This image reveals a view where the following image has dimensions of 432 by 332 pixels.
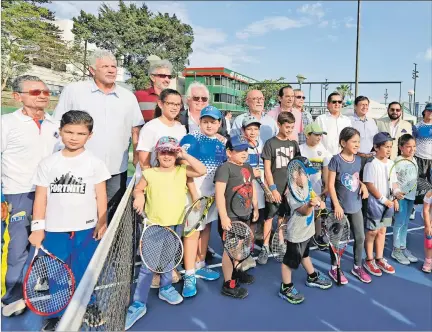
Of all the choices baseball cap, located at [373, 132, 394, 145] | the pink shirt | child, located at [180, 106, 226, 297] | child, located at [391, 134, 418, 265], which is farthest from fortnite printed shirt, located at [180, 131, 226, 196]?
child, located at [391, 134, 418, 265]

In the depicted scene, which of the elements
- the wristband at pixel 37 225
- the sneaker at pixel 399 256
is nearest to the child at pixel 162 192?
the wristband at pixel 37 225

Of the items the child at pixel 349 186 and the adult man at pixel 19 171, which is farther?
the child at pixel 349 186

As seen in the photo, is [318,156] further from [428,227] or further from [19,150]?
[19,150]

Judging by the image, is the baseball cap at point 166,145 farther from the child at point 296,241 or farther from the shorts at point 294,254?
the shorts at point 294,254

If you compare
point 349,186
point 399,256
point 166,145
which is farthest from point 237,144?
point 399,256

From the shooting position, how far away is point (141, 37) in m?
33.8

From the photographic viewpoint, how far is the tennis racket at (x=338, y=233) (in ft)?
10.4

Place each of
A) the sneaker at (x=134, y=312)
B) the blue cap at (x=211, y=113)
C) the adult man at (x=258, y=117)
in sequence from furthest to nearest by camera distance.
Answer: the adult man at (x=258, y=117) < the blue cap at (x=211, y=113) < the sneaker at (x=134, y=312)

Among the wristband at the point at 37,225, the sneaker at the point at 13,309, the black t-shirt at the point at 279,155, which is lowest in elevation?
the sneaker at the point at 13,309

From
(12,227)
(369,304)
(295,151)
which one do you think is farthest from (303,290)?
(12,227)

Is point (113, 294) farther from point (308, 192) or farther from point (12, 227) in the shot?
point (308, 192)

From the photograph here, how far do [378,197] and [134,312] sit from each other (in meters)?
2.56

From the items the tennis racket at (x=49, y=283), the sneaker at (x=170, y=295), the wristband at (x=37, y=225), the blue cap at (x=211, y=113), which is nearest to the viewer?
the tennis racket at (x=49, y=283)

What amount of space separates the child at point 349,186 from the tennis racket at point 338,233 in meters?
0.09
